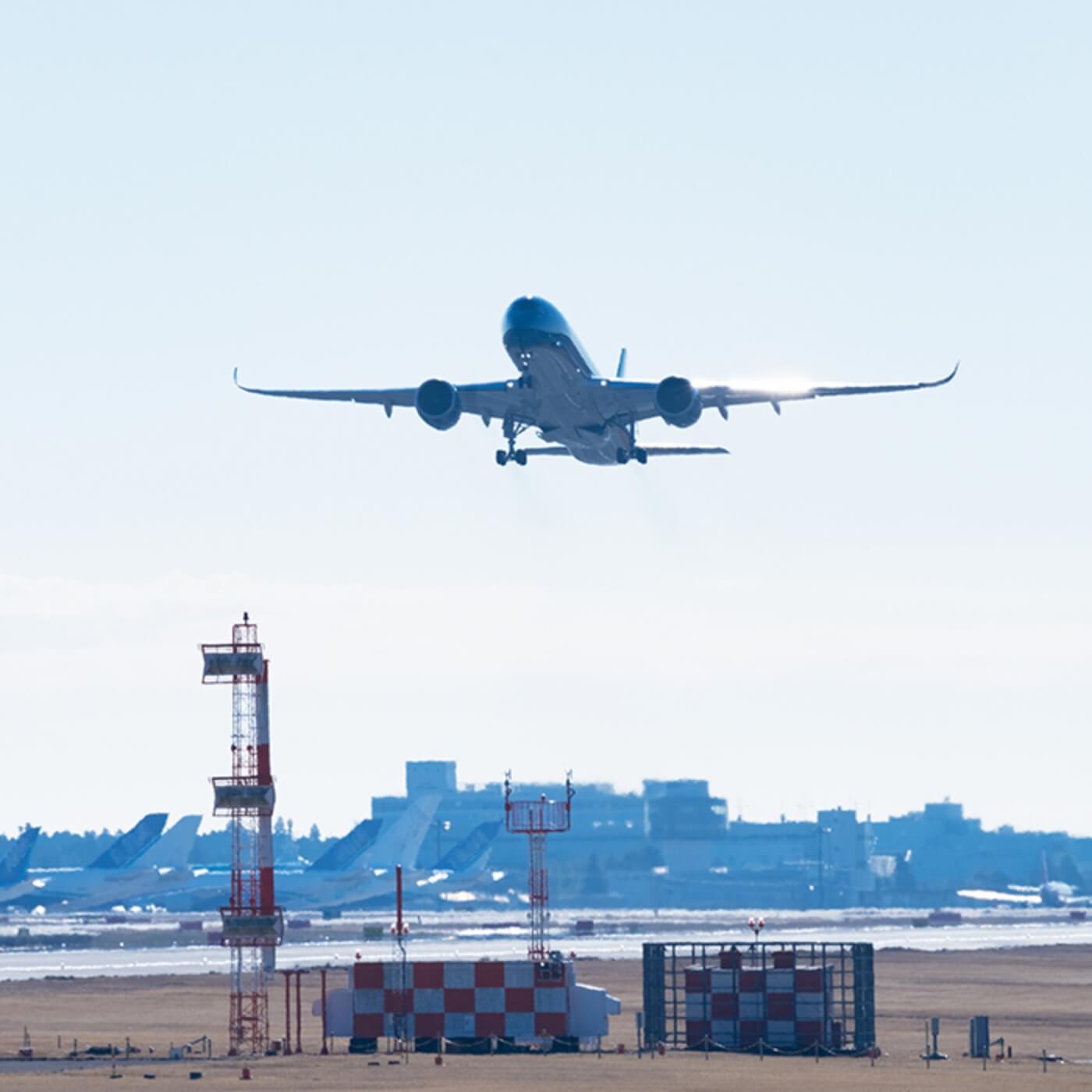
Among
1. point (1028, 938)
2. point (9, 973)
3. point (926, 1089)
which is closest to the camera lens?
point (926, 1089)

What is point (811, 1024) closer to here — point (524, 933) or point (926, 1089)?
point (926, 1089)

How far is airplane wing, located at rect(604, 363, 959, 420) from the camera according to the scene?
88.4m

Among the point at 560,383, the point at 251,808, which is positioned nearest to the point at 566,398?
the point at 560,383

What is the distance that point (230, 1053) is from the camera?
73.8 metres

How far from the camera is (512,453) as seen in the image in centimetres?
9231

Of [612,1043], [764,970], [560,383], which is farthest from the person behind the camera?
[560,383]

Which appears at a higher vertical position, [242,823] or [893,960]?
[242,823]

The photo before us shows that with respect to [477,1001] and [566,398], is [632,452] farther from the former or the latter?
[477,1001]

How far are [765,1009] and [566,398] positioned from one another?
2582 centimetres

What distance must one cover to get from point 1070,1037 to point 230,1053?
104 feet

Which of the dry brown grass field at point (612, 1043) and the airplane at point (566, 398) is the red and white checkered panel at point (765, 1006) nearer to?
the dry brown grass field at point (612, 1043)

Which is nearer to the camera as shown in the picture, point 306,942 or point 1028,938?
point 306,942

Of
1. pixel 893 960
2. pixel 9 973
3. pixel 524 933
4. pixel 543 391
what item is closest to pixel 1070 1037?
pixel 543 391

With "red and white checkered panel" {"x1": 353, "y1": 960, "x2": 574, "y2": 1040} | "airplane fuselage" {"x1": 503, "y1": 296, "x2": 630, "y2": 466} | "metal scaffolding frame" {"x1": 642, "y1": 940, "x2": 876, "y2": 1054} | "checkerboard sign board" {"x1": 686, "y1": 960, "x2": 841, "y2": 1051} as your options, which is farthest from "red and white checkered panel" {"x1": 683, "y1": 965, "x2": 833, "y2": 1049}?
"airplane fuselage" {"x1": 503, "y1": 296, "x2": 630, "y2": 466}
